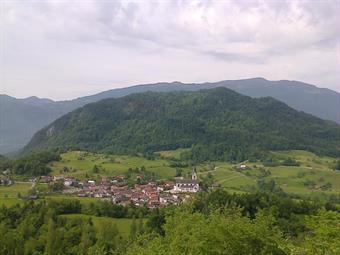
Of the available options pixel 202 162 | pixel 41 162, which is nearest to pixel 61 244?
pixel 41 162

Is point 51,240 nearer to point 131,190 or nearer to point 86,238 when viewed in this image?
point 86,238

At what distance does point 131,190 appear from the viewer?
88875 mm

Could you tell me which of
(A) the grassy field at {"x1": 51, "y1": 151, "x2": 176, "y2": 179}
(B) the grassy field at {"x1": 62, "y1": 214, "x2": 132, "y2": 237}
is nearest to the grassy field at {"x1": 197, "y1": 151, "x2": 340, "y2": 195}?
(A) the grassy field at {"x1": 51, "y1": 151, "x2": 176, "y2": 179}

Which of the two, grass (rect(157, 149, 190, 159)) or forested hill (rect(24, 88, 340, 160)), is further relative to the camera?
forested hill (rect(24, 88, 340, 160))

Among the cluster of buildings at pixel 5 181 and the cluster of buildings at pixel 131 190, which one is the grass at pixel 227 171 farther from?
the cluster of buildings at pixel 5 181

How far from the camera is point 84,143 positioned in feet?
586

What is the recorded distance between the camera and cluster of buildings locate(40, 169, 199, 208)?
79.0 metres

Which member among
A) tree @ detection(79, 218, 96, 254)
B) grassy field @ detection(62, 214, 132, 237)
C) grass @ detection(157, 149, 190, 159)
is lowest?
grass @ detection(157, 149, 190, 159)

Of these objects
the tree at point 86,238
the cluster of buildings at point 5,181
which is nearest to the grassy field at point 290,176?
the cluster of buildings at point 5,181

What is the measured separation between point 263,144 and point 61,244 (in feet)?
401

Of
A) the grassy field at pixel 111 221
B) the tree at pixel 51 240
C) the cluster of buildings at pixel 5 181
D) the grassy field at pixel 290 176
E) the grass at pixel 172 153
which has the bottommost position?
the grass at pixel 172 153

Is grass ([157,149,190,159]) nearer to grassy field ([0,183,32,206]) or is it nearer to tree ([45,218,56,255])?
grassy field ([0,183,32,206])

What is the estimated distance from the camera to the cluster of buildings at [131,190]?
79.0m

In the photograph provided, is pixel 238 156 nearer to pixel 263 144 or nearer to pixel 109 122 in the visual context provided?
pixel 263 144
